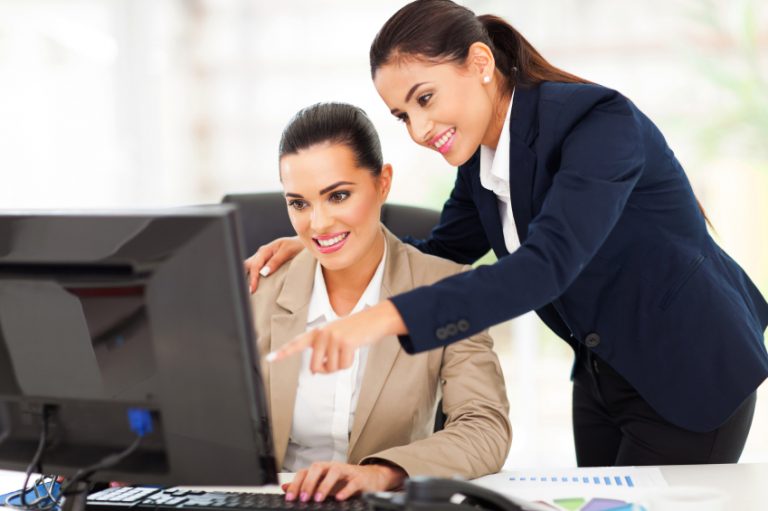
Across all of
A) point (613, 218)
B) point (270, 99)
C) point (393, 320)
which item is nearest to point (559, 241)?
point (613, 218)

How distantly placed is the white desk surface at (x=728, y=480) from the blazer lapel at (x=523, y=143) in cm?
52

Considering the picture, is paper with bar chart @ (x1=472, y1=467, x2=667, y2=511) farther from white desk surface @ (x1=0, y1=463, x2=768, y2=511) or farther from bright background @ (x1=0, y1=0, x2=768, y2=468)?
bright background @ (x1=0, y1=0, x2=768, y2=468)

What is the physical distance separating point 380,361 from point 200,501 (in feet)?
1.65

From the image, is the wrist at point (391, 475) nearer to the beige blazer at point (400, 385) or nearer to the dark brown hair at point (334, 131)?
the beige blazer at point (400, 385)

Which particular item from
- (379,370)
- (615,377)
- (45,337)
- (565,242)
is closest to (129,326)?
(45,337)

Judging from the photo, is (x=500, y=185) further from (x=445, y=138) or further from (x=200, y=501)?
(x=200, y=501)

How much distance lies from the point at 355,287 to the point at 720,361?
0.71m

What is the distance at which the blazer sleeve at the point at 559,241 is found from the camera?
1.12m

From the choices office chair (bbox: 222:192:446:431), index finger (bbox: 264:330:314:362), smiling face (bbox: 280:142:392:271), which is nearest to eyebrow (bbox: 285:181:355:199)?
smiling face (bbox: 280:142:392:271)

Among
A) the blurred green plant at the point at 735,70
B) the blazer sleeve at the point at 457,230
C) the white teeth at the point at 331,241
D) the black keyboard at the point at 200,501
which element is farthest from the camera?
the blurred green plant at the point at 735,70

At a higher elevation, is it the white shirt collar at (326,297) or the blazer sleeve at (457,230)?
the blazer sleeve at (457,230)

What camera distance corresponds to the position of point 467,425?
59.3 inches

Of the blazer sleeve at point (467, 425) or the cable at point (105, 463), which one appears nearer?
the cable at point (105, 463)

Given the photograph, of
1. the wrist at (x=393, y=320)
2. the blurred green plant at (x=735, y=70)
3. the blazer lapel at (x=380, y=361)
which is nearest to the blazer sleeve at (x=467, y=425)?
the blazer lapel at (x=380, y=361)
